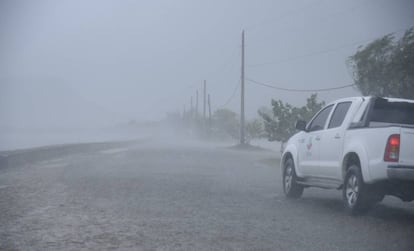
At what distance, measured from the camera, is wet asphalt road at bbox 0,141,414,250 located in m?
7.48

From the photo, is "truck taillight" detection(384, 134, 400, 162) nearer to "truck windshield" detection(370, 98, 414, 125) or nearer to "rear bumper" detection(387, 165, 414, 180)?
"rear bumper" detection(387, 165, 414, 180)

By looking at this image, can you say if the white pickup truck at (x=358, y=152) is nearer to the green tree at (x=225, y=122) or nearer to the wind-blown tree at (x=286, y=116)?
the wind-blown tree at (x=286, y=116)

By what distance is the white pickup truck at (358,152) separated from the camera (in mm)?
8883

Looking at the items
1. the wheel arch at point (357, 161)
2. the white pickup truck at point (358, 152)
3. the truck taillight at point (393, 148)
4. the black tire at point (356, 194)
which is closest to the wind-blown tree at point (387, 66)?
the white pickup truck at point (358, 152)

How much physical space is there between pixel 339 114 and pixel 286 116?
68.5 ft

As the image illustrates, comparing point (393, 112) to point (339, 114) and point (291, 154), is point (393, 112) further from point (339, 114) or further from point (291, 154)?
point (291, 154)

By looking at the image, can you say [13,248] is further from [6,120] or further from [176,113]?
[6,120]

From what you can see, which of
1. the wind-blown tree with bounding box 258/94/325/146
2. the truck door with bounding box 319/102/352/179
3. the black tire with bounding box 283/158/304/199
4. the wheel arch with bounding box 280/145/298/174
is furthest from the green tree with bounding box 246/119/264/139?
the truck door with bounding box 319/102/352/179

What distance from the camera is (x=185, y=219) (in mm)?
9367

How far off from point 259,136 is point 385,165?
57986mm

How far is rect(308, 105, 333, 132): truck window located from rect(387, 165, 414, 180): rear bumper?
10.4ft

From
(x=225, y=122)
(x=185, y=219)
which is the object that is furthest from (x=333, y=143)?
(x=225, y=122)

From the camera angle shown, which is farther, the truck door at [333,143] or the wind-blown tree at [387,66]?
the wind-blown tree at [387,66]

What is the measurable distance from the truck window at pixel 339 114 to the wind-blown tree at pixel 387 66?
1055cm
